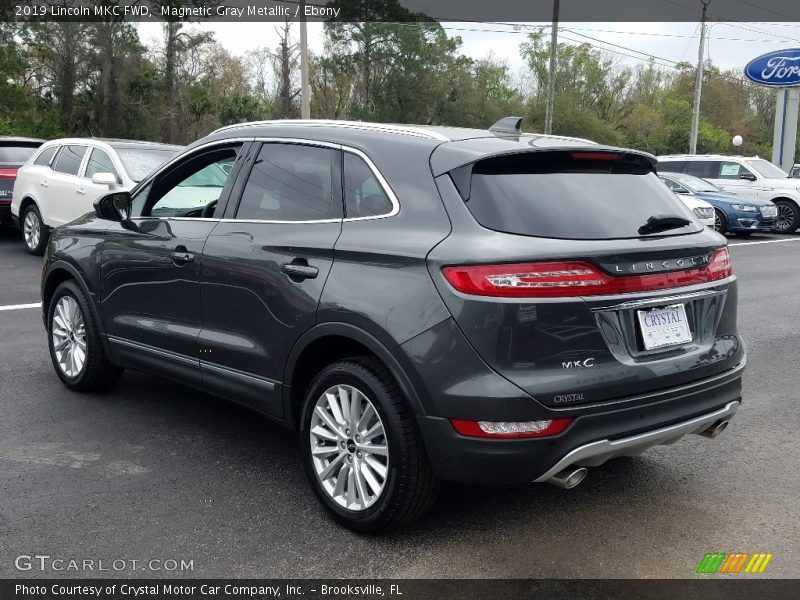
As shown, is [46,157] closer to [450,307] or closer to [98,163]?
[98,163]

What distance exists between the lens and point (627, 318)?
3451mm

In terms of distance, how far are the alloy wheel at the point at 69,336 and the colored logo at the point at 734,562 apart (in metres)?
4.04

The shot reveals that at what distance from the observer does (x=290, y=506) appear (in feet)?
13.2

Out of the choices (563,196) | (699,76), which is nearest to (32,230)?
(563,196)

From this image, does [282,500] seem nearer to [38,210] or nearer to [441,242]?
[441,242]

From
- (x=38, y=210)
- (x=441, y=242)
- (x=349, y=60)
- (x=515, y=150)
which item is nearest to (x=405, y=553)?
(x=441, y=242)

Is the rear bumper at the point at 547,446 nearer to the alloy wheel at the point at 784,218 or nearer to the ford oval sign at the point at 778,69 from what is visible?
the alloy wheel at the point at 784,218

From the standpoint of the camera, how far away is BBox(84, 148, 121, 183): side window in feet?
36.8

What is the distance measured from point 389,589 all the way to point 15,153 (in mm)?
13319

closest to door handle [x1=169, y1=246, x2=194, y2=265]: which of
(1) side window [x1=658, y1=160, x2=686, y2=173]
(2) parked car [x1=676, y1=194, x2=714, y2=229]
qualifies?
(2) parked car [x1=676, y1=194, x2=714, y2=229]

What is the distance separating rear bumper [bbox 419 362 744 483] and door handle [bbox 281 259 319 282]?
2.95 feet

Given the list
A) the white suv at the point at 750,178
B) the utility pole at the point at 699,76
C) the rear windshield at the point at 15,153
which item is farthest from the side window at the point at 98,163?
the utility pole at the point at 699,76

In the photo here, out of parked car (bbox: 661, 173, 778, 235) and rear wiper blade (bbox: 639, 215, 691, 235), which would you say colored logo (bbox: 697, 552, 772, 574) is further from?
parked car (bbox: 661, 173, 778, 235)

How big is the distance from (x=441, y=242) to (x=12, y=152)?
512 inches
